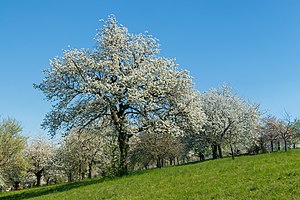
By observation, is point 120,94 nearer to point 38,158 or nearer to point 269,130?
point 269,130

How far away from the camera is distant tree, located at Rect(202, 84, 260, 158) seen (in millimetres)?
53938

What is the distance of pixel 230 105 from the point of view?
5700cm

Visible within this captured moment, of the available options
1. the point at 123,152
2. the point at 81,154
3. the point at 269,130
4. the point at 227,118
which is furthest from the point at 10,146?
the point at 269,130

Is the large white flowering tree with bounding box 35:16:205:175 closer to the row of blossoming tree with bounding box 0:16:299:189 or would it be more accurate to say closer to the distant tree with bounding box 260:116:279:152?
the row of blossoming tree with bounding box 0:16:299:189

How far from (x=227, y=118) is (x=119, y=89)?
3267 centimetres

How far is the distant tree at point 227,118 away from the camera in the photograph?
53938 mm

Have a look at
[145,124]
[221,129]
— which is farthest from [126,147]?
[221,129]

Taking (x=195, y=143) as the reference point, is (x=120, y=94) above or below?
above

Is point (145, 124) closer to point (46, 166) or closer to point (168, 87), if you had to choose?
point (168, 87)

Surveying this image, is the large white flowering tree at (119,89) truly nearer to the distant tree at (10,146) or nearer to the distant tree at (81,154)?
the distant tree at (10,146)

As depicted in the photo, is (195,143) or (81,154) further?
(195,143)

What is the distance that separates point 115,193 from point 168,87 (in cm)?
1425

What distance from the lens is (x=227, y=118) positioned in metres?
54.4

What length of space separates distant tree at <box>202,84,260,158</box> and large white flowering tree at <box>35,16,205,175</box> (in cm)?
2512
